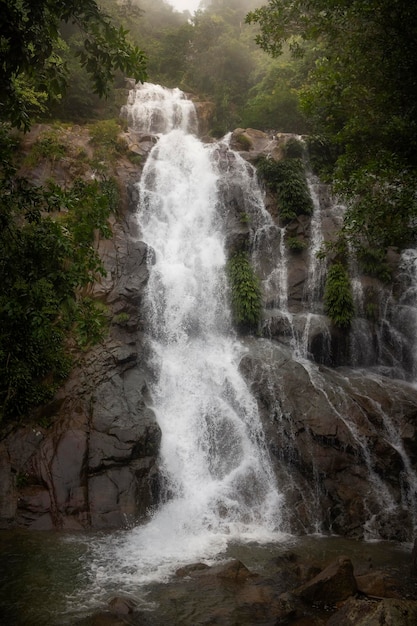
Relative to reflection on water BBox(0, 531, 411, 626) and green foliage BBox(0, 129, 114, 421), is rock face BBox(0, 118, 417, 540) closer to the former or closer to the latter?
reflection on water BBox(0, 531, 411, 626)

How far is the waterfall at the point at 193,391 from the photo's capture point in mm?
9727

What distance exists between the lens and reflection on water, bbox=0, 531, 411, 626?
648 centimetres

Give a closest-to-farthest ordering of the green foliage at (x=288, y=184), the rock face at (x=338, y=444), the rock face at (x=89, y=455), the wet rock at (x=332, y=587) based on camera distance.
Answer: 1. the wet rock at (x=332, y=587)
2. the rock face at (x=89, y=455)
3. the rock face at (x=338, y=444)
4. the green foliage at (x=288, y=184)

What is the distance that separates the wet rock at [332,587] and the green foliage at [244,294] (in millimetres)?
9748

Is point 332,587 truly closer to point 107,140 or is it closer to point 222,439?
point 222,439

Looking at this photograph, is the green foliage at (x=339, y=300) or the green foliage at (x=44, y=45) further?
the green foliage at (x=339, y=300)

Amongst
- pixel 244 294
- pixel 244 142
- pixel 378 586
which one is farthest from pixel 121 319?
pixel 244 142

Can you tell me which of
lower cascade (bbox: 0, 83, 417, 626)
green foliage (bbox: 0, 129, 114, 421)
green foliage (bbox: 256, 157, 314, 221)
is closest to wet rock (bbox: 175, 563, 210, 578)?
lower cascade (bbox: 0, 83, 417, 626)

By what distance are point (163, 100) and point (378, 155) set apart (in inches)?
901

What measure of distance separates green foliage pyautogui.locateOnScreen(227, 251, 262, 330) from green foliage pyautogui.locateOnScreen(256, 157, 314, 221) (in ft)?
11.9

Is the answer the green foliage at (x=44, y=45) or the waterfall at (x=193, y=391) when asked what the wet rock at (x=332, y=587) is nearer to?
the waterfall at (x=193, y=391)

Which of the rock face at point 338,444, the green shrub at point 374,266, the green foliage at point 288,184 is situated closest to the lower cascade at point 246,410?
the rock face at point 338,444

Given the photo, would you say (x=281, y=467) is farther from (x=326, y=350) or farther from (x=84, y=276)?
(x=84, y=276)

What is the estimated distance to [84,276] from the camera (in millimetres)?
5945
